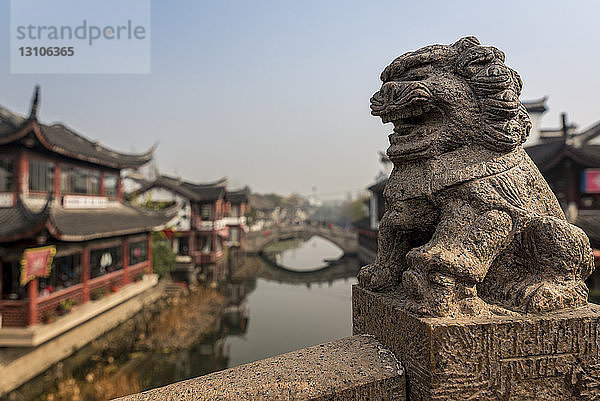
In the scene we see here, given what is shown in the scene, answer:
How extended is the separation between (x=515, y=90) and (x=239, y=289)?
61.4ft

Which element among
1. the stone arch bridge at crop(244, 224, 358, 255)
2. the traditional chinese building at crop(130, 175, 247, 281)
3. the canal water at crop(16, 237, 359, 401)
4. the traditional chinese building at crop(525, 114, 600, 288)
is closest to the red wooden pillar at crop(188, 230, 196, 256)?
the traditional chinese building at crop(130, 175, 247, 281)

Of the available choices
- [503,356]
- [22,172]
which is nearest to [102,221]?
[22,172]

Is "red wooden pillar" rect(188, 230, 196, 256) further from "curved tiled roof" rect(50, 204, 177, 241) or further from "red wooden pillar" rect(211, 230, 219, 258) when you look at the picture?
"curved tiled roof" rect(50, 204, 177, 241)

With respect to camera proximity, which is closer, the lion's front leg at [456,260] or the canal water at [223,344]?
the lion's front leg at [456,260]

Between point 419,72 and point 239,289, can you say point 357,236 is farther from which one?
point 419,72

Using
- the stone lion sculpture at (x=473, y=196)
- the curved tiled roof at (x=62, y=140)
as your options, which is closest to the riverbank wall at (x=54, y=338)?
the curved tiled roof at (x=62, y=140)

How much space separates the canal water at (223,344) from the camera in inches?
318

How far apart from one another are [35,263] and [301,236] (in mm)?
25247

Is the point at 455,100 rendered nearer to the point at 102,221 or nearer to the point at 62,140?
the point at 102,221

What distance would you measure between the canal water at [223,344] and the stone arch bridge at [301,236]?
9420 mm

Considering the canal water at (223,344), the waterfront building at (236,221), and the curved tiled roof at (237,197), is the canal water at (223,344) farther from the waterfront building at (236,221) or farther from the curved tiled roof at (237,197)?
the curved tiled roof at (237,197)

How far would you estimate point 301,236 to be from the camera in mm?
33094

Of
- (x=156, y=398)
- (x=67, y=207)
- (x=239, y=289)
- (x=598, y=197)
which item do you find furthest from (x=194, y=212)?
(x=156, y=398)

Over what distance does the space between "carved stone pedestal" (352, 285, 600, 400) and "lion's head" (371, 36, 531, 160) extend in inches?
30.6
